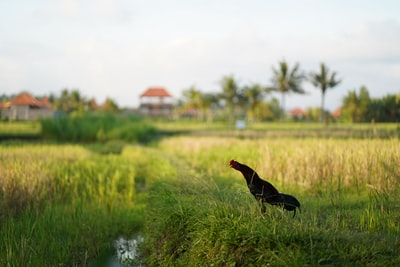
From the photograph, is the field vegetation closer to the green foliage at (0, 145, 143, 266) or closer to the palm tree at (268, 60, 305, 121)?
the green foliage at (0, 145, 143, 266)

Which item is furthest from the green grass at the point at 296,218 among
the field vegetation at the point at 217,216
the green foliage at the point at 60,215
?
the green foliage at the point at 60,215

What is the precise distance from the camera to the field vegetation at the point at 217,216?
4273 millimetres

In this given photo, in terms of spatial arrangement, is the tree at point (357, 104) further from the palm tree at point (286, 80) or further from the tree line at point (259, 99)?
the palm tree at point (286, 80)

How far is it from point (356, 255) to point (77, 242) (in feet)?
14.6

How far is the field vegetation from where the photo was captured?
4273 mm

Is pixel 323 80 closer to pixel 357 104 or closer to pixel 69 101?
pixel 357 104

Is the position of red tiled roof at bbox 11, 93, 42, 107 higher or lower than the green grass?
higher

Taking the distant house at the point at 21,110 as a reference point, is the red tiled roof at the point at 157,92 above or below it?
above

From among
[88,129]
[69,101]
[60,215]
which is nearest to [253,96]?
[69,101]

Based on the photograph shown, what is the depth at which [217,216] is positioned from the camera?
4926 mm

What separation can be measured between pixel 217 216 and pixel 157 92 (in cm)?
4954

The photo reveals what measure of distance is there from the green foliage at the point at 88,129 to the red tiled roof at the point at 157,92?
26004 millimetres

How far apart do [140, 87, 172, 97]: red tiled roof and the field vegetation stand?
134ft

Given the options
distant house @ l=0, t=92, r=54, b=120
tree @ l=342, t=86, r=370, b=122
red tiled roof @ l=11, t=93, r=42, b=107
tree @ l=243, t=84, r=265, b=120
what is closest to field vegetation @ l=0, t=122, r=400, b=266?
tree @ l=342, t=86, r=370, b=122
